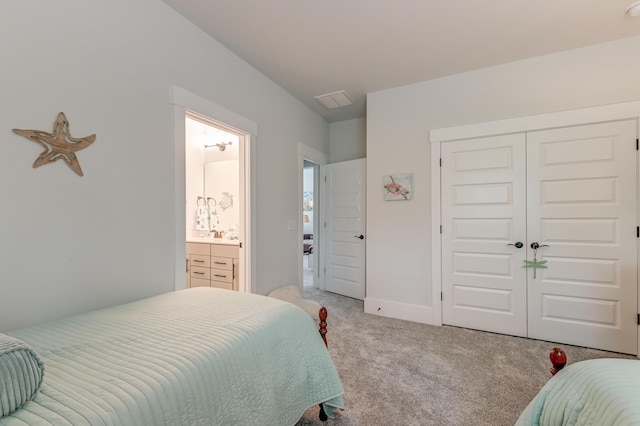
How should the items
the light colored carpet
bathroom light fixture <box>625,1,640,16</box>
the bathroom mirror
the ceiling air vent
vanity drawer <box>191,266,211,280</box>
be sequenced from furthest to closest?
the bathroom mirror < the ceiling air vent < vanity drawer <box>191,266,211,280</box> < bathroom light fixture <box>625,1,640,16</box> < the light colored carpet

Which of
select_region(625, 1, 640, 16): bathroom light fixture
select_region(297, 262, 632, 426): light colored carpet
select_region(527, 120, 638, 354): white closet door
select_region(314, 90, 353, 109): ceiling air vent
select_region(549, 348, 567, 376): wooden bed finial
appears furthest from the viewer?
select_region(314, 90, 353, 109): ceiling air vent

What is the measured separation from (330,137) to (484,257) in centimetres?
282

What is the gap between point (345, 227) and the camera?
13.8 feet

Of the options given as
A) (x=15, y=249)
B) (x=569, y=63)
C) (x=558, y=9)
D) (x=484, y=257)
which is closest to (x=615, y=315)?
(x=484, y=257)

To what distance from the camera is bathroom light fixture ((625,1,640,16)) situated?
2042 millimetres

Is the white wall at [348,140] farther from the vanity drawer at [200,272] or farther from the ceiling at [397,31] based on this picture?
the vanity drawer at [200,272]

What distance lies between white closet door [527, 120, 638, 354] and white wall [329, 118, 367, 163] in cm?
215

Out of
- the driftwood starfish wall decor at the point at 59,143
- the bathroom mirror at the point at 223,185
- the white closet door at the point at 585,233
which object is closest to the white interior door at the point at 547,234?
the white closet door at the point at 585,233

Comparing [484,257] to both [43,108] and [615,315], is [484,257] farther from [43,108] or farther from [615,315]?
[43,108]

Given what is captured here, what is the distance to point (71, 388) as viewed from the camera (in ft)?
2.82

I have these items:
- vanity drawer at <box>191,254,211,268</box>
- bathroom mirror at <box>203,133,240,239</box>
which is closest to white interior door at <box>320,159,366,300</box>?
bathroom mirror at <box>203,133,240,239</box>

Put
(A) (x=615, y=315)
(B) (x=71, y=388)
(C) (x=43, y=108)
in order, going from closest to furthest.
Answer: (B) (x=71, y=388) < (C) (x=43, y=108) < (A) (x=615, y=315)

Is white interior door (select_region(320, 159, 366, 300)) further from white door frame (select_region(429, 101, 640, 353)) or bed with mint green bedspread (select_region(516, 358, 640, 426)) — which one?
bed with mint green bedspread (select_region(516, 358, 640, 426))

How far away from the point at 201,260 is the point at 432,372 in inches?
108
